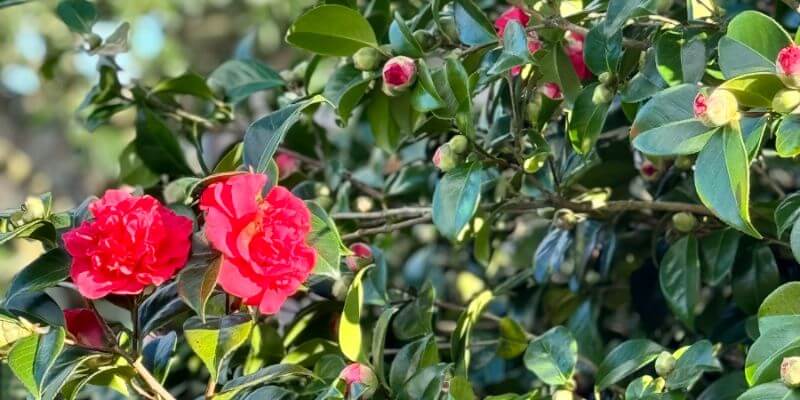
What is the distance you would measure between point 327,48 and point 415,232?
0.80m

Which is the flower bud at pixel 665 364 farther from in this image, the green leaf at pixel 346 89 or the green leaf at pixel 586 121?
the green leaf at pixel 346 89

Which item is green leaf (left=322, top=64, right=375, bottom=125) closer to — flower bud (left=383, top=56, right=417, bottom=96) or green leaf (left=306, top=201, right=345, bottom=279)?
flower bud (left=383, top=56, right=417, bottom=96)

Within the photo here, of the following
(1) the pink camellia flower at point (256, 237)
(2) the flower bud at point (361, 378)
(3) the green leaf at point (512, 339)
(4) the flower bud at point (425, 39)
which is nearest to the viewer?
(1) the pink camellia flower at point (256, 237)

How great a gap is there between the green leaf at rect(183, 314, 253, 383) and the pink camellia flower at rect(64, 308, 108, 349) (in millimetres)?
72

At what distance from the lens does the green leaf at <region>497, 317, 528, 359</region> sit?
45.9 inches

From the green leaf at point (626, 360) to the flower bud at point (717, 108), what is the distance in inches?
11.4

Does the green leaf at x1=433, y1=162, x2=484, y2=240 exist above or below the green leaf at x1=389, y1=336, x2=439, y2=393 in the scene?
above

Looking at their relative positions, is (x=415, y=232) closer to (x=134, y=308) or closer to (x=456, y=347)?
(x=456, y=347)

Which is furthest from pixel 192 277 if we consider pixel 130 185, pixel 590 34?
pixel 130 185

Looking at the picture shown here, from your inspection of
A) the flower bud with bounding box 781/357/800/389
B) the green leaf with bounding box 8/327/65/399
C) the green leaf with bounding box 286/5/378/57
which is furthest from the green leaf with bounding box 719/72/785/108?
the green leaf with bounding box 8/327/65/399

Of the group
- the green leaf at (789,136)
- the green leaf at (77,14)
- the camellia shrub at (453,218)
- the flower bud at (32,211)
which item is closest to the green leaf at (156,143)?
the camellia shrub at (453,218)

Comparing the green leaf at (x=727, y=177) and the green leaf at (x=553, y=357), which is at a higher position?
the green leaf at (x=727, y=177)

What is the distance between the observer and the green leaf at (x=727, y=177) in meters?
0.72

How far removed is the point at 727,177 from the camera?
731 millimetres
